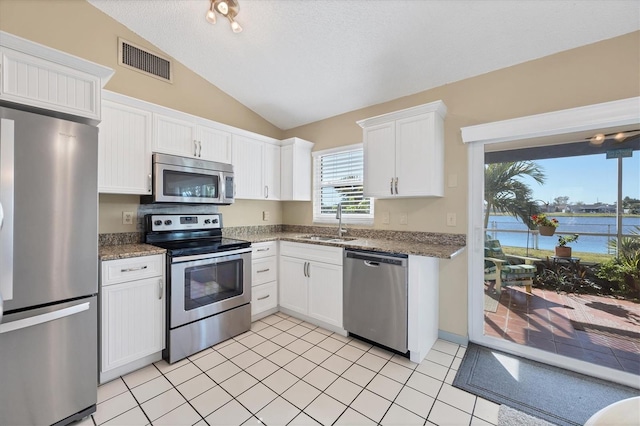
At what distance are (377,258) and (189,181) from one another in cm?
197

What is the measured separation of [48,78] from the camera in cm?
162

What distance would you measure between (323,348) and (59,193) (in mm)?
2250

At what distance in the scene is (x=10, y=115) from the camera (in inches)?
56.2

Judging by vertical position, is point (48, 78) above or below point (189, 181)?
above

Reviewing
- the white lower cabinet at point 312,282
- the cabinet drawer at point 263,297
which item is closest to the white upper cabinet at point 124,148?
the cabinet drawer at point 263,297

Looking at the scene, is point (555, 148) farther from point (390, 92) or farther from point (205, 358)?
point (205, 358)

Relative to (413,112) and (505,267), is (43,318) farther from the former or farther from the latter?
(505,267)

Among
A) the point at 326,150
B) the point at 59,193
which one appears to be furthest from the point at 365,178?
the point at 59,193

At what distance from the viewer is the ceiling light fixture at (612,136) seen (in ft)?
6.59

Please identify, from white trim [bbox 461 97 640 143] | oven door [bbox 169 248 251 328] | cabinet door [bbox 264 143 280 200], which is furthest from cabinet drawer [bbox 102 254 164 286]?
white trim [bbox 461 97 640 143]

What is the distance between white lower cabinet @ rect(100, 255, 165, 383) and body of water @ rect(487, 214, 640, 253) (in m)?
2.99

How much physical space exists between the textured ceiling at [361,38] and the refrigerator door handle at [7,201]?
1689mm

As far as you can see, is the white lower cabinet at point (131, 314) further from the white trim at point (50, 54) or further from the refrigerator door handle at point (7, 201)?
the white trim at point (50, 54)

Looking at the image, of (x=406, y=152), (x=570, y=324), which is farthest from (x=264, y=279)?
(x=570, y=324)
